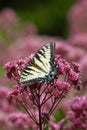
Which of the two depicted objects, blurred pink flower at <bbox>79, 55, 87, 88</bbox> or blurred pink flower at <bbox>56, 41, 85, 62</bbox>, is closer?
blurred pink flower at <bbox>79, 55, 87, 88</bbox>

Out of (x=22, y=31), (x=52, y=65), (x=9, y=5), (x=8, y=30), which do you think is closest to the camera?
(x=52, y=65)

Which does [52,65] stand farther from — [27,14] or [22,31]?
[27,14]

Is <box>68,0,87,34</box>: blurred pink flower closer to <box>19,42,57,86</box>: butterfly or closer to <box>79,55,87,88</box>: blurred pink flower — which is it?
<box>79,55,87,88</box>: blurred pink flower

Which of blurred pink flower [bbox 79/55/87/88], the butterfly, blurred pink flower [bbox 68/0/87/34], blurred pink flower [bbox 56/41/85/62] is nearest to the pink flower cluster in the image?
the butterfly

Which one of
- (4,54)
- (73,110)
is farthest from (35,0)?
(73,110)

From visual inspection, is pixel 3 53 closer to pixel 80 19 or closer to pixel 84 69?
pixel 84 69

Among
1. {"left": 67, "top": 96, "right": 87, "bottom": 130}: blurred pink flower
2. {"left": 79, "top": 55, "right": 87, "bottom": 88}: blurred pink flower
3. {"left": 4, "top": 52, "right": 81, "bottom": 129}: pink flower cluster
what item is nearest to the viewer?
{"left": 4, "top": 52, "right": 81, "bottom": 129}: pink flower cluster

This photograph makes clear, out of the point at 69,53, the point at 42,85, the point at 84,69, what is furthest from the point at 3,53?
the point at 42,85

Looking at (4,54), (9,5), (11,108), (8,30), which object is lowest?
(11,108)

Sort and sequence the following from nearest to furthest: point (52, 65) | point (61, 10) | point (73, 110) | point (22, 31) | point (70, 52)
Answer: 1. point (52, 65)
2. point (73, 110)
3. point (70, 52)
4. point (22, 31)
5. point (61, 10)
